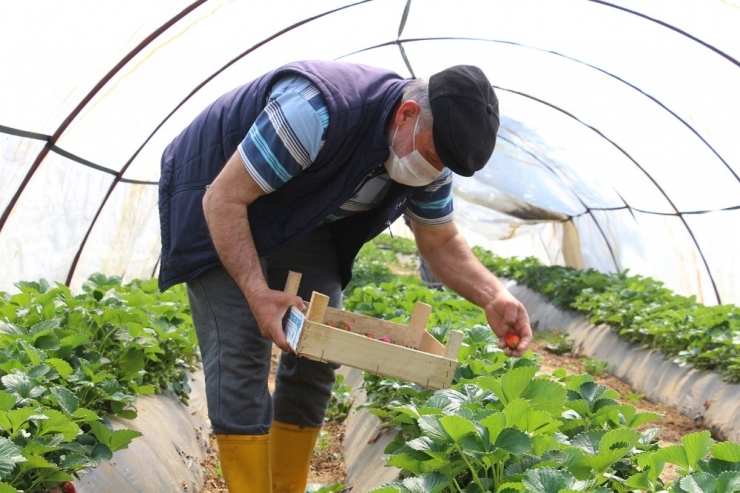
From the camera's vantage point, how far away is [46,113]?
4.77 metres

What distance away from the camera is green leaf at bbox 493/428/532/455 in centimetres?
184

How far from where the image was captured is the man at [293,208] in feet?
8.05

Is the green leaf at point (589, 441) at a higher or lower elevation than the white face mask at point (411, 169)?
lower

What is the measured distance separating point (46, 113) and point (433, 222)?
2840 mm

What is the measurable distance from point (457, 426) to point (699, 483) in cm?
53

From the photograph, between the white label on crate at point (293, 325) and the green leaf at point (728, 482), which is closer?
the green leaf at point (728, 482)

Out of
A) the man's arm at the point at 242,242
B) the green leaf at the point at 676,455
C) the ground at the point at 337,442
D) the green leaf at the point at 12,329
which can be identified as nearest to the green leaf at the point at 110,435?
the man's arm at the point at 242,242

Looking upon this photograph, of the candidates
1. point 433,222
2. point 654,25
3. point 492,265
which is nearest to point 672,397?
point 654,25

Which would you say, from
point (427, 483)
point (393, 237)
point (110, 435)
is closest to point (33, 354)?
point (110, 435)

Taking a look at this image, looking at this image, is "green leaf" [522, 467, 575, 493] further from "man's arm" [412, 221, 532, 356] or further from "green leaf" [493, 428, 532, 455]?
"man's arm" [412, 221, 532, 356]

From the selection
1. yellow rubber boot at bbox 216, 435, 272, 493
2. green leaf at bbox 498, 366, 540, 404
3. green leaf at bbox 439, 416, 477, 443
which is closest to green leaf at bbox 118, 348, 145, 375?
yellow rubber boot at bbox 216, 435, 272, 493

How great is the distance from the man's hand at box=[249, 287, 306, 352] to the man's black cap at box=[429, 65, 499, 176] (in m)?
0.67

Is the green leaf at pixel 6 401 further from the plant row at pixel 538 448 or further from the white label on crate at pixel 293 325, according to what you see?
the plant row at pixel 538 448

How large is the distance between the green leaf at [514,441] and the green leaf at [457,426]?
0.07 m
